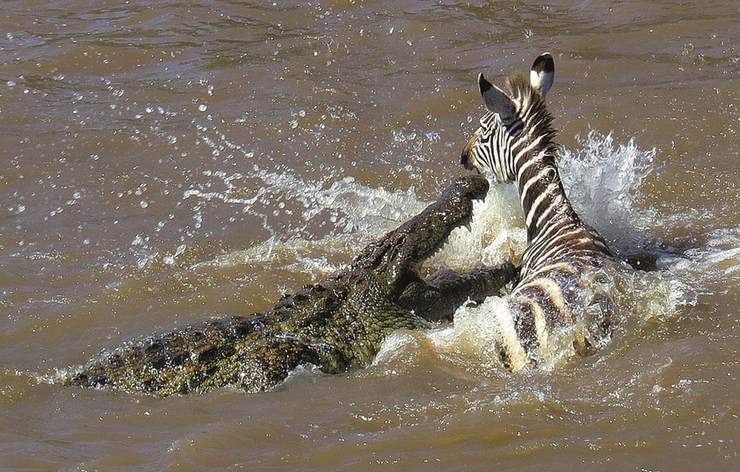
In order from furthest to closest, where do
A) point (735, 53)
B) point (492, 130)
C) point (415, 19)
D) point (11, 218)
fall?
point (415, 19) < point (735, 53) < point (11, 218) < point (492, 130)

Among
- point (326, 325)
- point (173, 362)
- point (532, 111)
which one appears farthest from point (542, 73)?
point (173, 362)

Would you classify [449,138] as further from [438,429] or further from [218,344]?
[438,429]

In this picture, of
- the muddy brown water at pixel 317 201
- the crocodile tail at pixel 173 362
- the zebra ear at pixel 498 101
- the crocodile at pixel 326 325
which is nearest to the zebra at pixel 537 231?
the zebra ear at pixel 498 101

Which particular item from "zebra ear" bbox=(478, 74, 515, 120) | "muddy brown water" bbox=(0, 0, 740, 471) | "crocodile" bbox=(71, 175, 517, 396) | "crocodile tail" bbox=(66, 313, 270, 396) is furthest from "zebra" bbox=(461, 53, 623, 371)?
"crocodile tail" bbox=(66, 313, 270, 396)

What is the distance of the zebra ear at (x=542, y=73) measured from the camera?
6.16 meters

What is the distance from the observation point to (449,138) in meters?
8.95

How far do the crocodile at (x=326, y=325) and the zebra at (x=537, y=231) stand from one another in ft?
1.24

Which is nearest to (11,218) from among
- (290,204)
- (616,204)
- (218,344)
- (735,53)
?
(290,204)

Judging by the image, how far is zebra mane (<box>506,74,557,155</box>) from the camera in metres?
6.03

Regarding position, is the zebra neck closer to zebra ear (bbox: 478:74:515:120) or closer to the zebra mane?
the zebra mane

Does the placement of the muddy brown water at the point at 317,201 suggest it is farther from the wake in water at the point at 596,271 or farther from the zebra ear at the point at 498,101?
the zebra ear at the point at 498,101

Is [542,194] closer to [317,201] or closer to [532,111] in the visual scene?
[532,111]

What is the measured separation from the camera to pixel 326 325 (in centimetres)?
560

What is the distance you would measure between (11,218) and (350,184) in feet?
8.64
